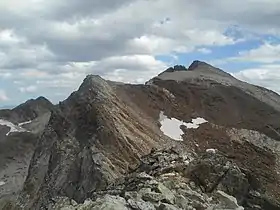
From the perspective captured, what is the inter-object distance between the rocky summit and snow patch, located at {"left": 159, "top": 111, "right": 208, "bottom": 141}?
136 millimetres

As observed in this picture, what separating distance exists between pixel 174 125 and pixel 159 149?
78.6ft

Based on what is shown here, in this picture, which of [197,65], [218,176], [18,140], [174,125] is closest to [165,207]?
[218,176]

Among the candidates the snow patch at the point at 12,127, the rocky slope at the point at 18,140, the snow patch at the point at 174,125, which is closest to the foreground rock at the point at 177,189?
the snow patch at the point at 174,125

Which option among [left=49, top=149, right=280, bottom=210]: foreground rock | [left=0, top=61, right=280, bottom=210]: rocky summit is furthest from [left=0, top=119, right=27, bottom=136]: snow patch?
[left=49, top=149, right=280, bottom=210]: foreground rock

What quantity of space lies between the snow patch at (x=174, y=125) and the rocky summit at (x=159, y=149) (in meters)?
0.14

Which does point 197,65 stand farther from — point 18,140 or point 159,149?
point 159,149

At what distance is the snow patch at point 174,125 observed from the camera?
6085cm

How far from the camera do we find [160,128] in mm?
61594

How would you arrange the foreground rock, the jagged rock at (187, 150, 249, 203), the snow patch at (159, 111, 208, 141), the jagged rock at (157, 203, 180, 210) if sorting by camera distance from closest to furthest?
the jagged rock at (157, 203, 180, 210)
the foreground rock
the jagged rock at (187, 150, 249, 203)
the snow patch at (159, 111, 208, 141)

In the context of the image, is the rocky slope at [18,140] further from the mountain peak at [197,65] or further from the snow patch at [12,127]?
the mountain peak at [197,65]

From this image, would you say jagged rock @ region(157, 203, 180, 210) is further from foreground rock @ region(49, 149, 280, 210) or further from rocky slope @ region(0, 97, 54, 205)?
rocky slope @ region(0, 97, 54, 205)

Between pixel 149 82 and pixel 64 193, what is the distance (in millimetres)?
31640

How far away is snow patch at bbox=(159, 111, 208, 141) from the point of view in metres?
60.8

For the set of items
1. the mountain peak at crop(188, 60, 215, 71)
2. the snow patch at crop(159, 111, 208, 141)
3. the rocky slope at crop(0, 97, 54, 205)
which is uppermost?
the mountain peak at crop(188, 60, 215, 71)
